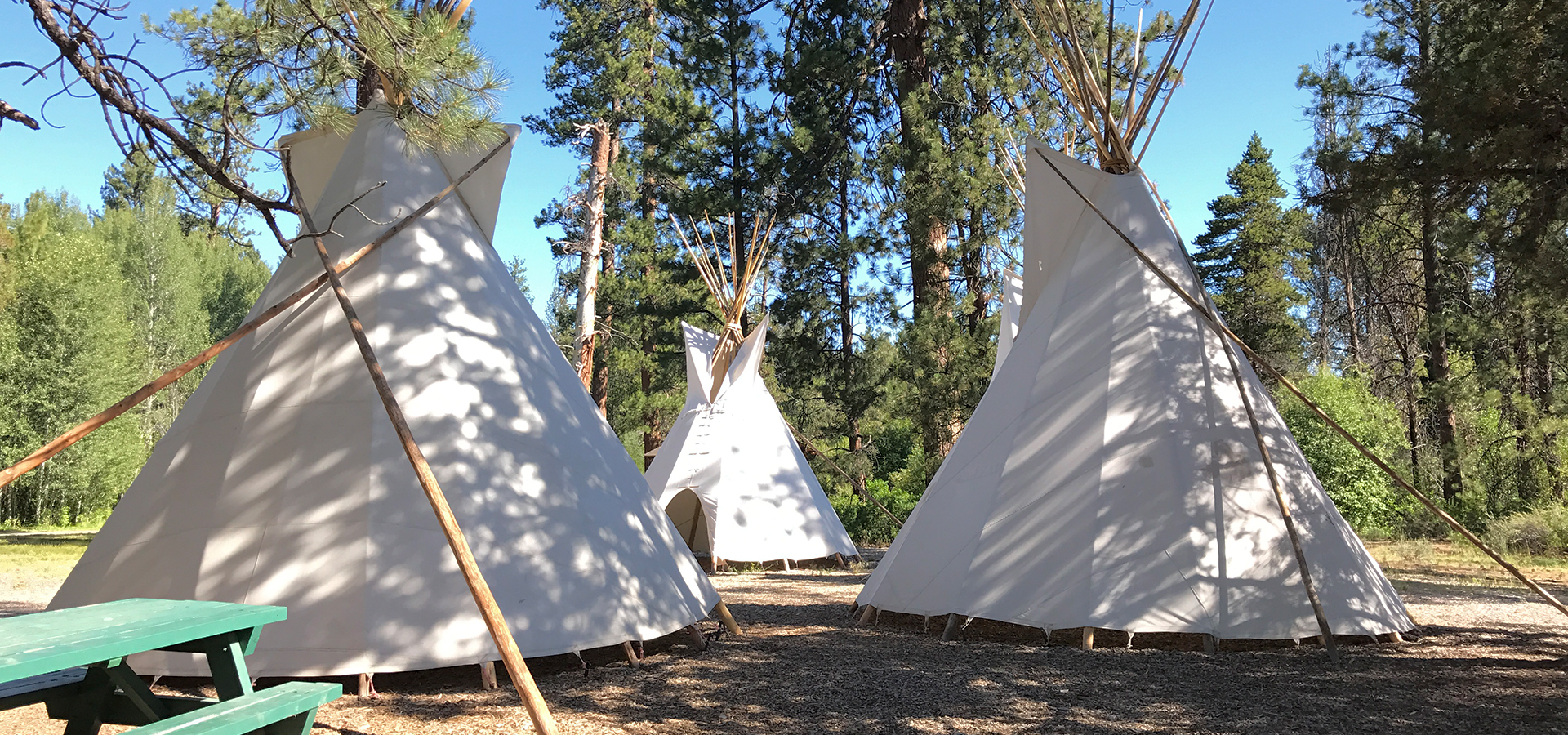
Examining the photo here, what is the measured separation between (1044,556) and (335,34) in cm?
402

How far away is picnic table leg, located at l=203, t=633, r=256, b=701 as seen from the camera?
2438 mm

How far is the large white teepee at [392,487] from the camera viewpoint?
3.68m

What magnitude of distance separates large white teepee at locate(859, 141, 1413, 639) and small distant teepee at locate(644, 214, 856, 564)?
12.8ft

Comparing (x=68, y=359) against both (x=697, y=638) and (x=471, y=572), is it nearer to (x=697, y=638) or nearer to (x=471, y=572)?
(x=697, y=638)

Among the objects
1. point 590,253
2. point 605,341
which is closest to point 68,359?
point 605,341

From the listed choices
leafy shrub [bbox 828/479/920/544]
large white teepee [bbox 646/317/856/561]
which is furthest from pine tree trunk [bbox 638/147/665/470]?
large white teepee [bbox 646/317/856/561]

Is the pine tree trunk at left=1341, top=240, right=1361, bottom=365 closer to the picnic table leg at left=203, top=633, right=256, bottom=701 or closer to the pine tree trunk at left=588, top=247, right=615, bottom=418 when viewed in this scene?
the pine tree trunk at left=588, top=247, right=615, bottom=418

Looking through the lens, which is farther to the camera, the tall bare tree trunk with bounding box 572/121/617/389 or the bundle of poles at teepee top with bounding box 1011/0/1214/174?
the tall bare tree trunk with bounding box 572/121/617/389

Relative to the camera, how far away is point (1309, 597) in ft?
14.8

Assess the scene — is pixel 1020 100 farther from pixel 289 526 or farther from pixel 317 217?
pixel 289 526

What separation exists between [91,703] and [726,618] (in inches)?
123

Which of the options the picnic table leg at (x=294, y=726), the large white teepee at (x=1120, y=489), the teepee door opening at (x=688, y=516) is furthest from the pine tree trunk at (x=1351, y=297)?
the picnic table leg at (x=294, y=726)

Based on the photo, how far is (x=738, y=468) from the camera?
9.85 meters

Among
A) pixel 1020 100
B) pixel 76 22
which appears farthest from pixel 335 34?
pixel 1020 100
